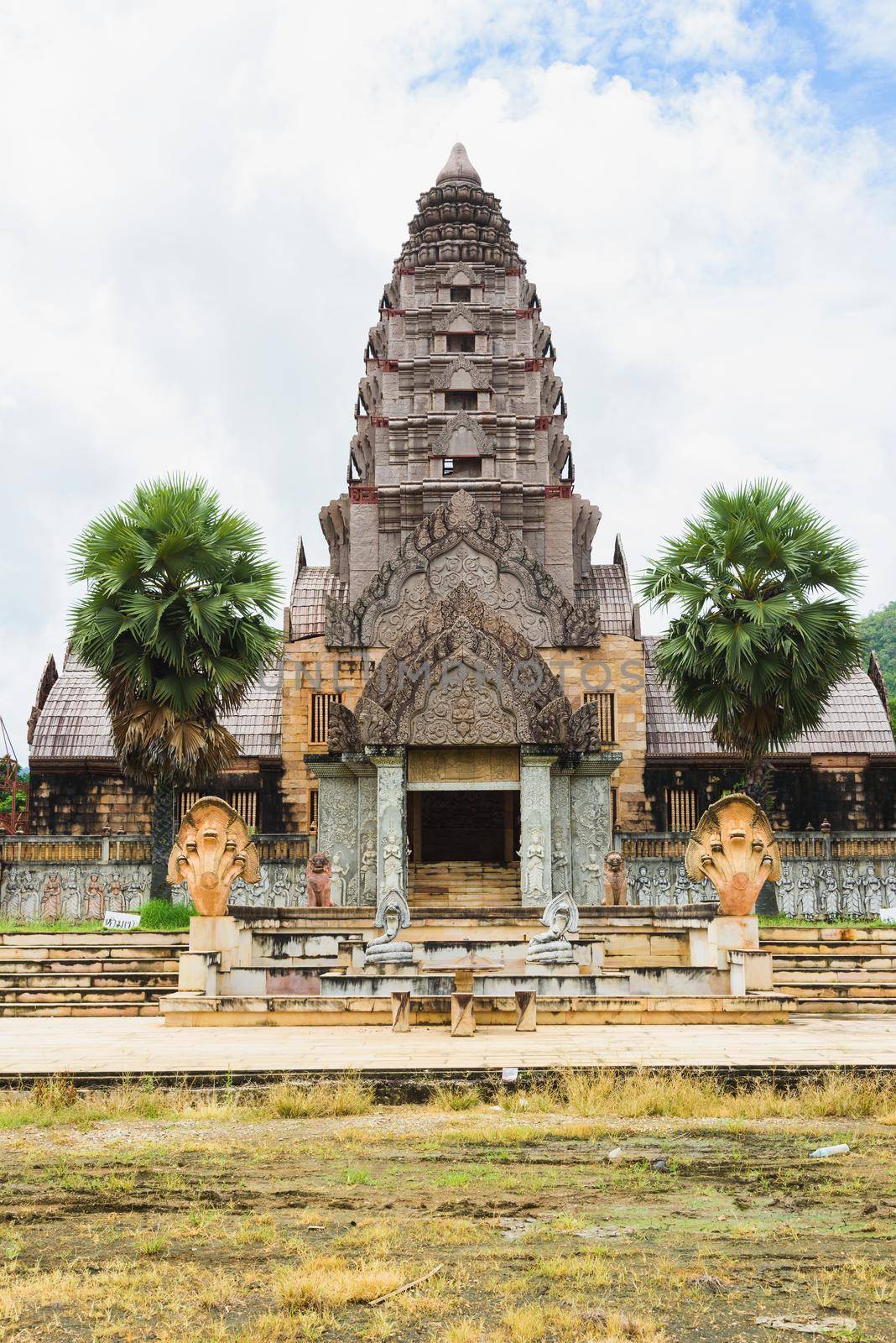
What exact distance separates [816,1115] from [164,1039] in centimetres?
592

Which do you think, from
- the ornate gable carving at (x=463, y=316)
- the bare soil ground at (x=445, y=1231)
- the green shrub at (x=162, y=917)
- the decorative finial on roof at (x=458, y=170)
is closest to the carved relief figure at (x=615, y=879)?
the green shrub at (x=162, y=917)

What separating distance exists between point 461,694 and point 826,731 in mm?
12040

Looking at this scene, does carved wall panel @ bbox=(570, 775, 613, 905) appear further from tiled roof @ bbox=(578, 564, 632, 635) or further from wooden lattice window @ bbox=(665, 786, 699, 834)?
tiled roof @ bbox=(578, 564, 632, 635)

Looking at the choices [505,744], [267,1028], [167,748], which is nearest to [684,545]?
[505,744]

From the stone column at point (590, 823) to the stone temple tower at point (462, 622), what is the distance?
0.12ft

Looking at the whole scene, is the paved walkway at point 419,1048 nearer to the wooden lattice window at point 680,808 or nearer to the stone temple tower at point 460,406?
the wooden lattice window at point 680,808

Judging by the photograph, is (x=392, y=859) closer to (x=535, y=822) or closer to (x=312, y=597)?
(x=535, y=822)

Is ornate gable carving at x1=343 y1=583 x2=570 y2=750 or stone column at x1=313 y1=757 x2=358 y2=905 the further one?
stone column at x1=313 y1=757 x2=358 y2=905

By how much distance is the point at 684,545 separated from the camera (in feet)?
72.7

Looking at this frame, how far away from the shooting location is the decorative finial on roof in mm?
35188

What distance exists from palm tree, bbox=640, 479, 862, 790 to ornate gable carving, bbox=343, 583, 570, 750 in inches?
91.6

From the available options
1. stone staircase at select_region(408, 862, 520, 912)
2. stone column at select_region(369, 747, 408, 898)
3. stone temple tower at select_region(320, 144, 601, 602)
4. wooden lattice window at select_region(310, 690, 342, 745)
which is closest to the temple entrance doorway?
stone staircase at select_region(408, 862, 520, 912)

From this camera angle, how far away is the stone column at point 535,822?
21.4 metres

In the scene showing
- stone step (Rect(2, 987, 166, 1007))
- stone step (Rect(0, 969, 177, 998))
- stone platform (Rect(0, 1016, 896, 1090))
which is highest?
stone step (Rect(0, 969, 177, 998))
